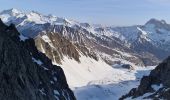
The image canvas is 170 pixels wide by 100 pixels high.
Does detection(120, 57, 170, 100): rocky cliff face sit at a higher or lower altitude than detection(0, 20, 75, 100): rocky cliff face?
lower

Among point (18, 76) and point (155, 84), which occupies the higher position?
point (18, 76)

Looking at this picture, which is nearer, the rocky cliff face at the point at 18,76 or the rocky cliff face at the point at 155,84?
the rocky cliff face at the point at 18,76

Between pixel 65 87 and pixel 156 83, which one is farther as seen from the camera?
pixel 156 83

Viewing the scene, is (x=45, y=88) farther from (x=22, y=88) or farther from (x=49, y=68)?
(x=49, y=68)

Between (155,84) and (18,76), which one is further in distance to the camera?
(155,84)

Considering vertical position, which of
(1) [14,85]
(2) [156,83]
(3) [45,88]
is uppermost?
(1) [14,85]

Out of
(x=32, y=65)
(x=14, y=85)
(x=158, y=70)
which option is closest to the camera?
(x=14, y=85)

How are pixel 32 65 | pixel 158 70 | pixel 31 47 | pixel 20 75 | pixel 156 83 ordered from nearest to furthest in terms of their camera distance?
pixel 20 75, pixel 32 65, pixel 31 47, pixel 156 83, pixel 158 70

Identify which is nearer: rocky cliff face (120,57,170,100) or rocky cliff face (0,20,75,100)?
rocky cliff face (0,20,75,100)

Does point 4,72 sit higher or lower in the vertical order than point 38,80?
higher

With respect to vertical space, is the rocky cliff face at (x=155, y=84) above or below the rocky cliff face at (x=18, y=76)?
below

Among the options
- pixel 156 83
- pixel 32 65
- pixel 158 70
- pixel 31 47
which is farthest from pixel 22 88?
pixel 158 70
